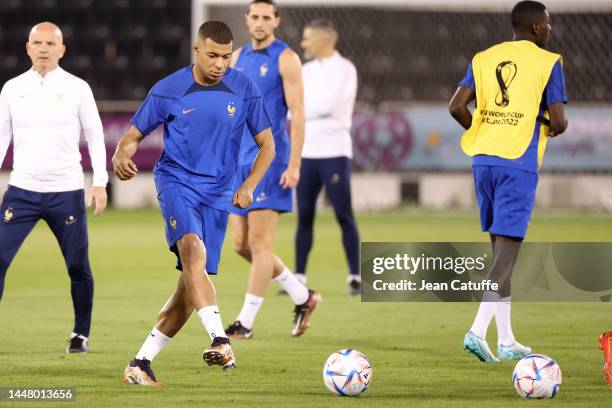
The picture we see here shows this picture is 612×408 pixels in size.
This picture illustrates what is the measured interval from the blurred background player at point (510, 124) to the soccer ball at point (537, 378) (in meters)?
1.12

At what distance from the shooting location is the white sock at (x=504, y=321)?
290 inches

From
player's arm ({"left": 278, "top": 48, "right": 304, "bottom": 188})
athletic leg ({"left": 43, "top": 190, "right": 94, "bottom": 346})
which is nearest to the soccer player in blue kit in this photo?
athletic leg ({"left": 43, "top": 190, "right": 94, "bottom": 346})

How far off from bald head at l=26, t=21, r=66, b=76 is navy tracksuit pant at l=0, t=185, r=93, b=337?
0.75 meters

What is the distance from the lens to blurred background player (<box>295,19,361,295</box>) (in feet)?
36.2

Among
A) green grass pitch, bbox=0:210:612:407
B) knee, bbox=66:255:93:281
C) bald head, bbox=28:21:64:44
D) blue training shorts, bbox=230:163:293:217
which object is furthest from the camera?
blue training shorts, bbox=230:163:293:217

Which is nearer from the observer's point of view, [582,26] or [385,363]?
[385,363]

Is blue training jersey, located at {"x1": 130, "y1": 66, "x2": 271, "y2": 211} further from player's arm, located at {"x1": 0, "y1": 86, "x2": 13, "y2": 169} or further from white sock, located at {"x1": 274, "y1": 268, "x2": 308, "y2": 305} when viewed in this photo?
white sock, located at {"x1": 274, "y1": 268, "x2": 308, "y2": 305}

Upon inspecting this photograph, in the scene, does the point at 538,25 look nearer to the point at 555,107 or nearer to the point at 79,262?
the point at 555,107

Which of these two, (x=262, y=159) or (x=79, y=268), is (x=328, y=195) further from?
(x=262, y=159)

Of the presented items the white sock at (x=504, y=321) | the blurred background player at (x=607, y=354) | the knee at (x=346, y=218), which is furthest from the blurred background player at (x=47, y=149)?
the knee at (x=346, y=218)

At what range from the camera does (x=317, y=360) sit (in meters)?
7.27

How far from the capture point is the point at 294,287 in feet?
27.9

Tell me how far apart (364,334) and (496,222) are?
166 cm

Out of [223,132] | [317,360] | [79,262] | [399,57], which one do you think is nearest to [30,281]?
[79,262]
